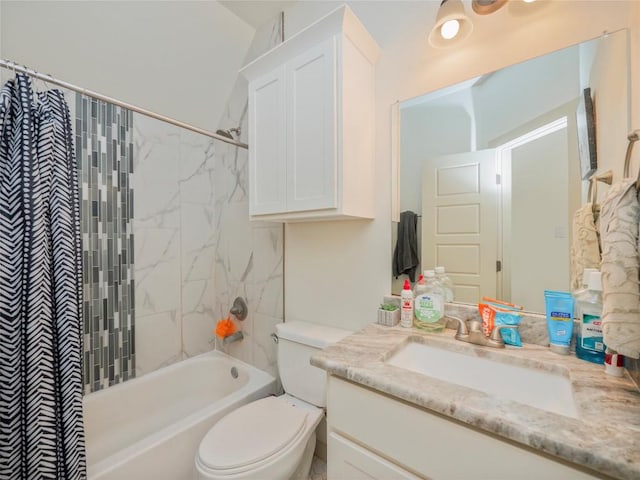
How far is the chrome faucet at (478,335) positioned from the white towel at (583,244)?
26 cm

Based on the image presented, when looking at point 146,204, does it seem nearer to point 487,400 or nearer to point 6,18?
point 6,18

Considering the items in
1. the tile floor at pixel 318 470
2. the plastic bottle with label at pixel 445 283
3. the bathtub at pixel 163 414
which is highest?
the plastic bottle with label at pixel 445 283

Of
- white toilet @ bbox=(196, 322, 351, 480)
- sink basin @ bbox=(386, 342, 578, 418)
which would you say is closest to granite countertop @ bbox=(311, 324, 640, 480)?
sink basin @ bbox=(386, 342, 578, 418)

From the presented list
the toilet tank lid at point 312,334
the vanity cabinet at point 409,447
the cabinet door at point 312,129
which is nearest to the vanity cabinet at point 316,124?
the cabinet door at point 312,129

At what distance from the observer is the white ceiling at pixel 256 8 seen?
169 centimetres

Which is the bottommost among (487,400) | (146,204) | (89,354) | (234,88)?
(89,354)

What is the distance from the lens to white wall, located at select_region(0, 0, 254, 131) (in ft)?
4.25

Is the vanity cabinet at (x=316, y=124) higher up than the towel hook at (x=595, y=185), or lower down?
higher up

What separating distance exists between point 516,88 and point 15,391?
2.04 m

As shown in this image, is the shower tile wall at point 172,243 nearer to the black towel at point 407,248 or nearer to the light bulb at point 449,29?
the black towel at point 407,248

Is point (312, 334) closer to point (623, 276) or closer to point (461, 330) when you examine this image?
point (461, 330)

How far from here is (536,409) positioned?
2.00 feet

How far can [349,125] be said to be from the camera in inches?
46.4

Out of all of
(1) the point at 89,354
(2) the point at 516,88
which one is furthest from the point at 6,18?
(2) the point at 516,88
